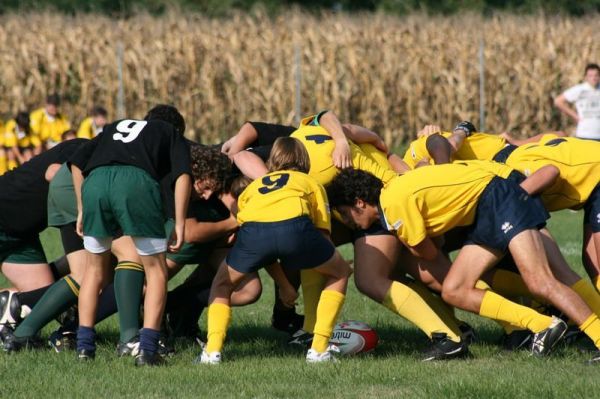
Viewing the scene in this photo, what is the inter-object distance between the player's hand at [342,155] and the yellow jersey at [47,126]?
13.6m

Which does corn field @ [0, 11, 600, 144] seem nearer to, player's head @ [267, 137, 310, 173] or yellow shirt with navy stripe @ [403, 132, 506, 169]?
yellow shirt with navy stripe @ [403, 132, 506, 169]

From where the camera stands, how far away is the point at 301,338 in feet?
24.9

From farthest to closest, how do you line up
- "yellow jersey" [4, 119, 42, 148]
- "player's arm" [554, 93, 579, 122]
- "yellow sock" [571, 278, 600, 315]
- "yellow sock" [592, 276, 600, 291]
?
"yellow jersey" [4, 119, 42, 148], "player's arm" [554, 93, 579, 122], "yellow sock" [592, 276, 600, 291], "yellow sock" [571, 278, 600, 315]

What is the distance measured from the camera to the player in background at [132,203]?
6602 millimetres

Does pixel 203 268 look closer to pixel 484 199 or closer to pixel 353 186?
pixel 353 186

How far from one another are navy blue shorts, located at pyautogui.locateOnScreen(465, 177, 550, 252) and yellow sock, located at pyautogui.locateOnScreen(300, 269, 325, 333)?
1075 millimetres

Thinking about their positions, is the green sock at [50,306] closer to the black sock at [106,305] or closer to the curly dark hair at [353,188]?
the black sock at [106,305]

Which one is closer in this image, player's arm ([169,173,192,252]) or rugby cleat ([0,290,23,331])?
player's arm ([169,173,192,252])

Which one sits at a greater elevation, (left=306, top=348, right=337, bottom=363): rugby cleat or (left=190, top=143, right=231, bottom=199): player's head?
(left=190, top=143, right=231, bottom=199): player's head

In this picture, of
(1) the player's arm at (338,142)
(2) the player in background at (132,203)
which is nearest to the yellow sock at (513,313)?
(1) the player's arm at (338,142)

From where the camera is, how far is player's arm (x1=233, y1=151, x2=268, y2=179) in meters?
7.48

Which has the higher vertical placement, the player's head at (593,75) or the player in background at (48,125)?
the player's head at (593,75)

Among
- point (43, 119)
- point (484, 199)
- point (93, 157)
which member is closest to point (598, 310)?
point (484, 199)

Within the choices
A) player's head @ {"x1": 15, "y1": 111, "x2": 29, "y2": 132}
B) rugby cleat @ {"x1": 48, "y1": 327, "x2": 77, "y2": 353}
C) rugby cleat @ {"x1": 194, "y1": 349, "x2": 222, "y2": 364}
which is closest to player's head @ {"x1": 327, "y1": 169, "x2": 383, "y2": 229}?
rugby cleat @ {"x1": 194, "y1": 349, "x2": 222, "y2": 364}
